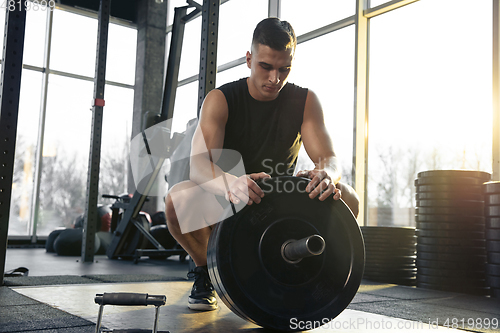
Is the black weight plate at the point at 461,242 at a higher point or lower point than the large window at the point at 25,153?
lower

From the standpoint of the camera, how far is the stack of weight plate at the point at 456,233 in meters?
2.74

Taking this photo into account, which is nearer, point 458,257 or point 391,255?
point 458,257

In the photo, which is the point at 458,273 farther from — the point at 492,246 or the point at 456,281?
the point at 492,246

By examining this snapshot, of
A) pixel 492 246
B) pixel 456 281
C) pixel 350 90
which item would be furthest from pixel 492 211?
pixel 350 90

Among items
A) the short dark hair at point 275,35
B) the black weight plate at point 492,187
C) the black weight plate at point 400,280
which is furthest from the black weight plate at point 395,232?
the short dark hair at point 275,35

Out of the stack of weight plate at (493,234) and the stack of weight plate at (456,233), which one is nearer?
the stack of weight plate at (493,234)

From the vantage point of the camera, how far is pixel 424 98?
4004 mm

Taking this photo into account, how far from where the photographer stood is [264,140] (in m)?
1.65

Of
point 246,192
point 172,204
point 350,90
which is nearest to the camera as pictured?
point 246,192

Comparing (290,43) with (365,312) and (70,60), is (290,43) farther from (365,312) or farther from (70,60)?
(70,60)

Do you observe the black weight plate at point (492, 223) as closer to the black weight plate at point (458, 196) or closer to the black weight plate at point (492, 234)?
A: the black weight plate at point (492, 234)

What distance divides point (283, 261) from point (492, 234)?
1.96 meters

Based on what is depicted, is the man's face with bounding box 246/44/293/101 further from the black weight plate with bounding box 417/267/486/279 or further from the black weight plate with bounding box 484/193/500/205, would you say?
the black weight plate with bounding box 417/267/486/279

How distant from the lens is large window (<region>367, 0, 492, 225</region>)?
358 cm
